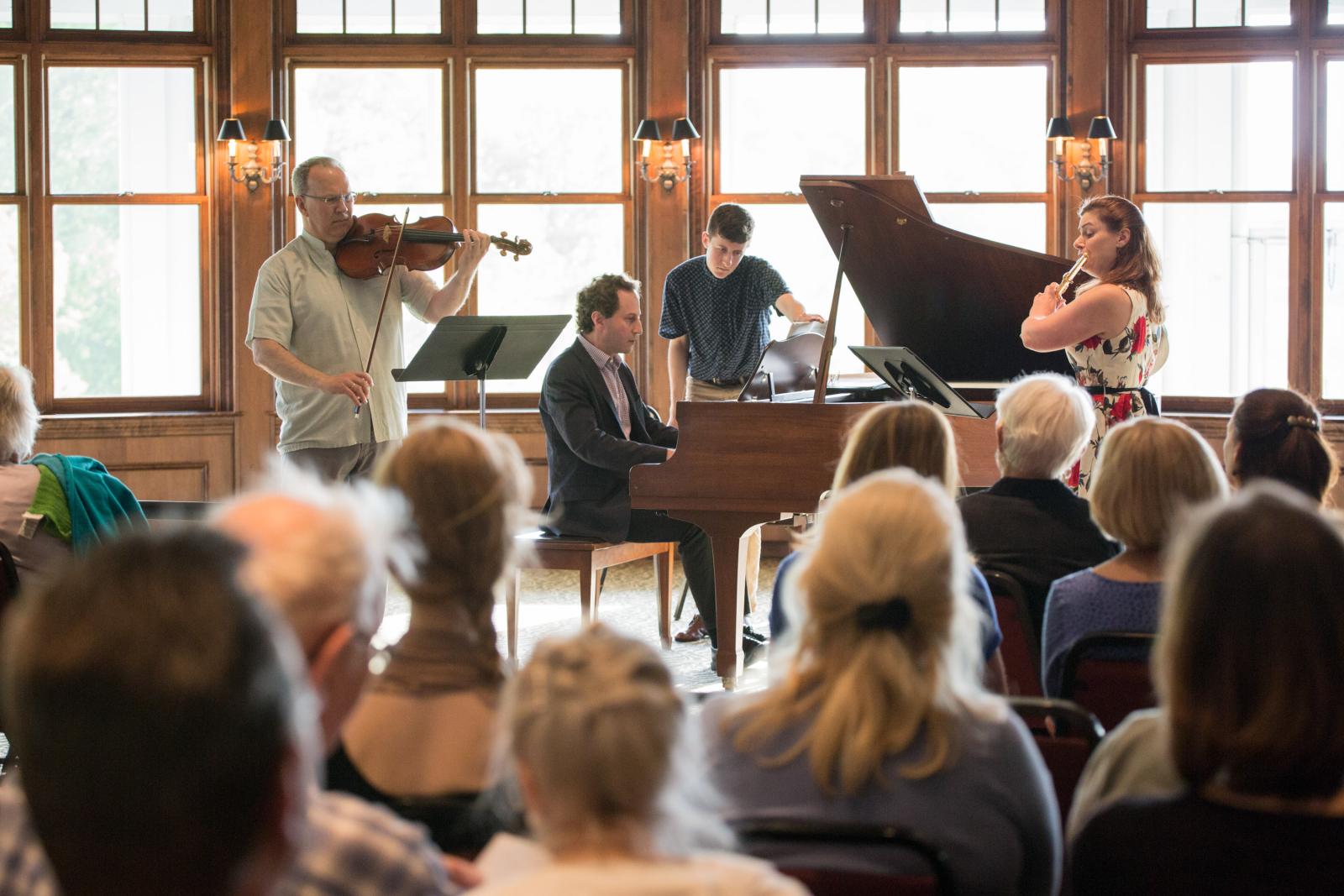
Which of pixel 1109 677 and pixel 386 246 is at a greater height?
pixel 386 246

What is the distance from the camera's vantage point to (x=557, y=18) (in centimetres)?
734

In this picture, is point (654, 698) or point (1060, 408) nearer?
point (654, 698)

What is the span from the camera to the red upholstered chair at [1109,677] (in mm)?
1977

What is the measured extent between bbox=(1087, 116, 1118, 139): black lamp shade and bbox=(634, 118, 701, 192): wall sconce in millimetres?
1948

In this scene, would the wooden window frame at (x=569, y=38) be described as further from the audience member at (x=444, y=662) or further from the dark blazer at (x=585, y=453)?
the audience member at (x=444, y=662)

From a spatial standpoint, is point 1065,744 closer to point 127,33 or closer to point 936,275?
point 936,275

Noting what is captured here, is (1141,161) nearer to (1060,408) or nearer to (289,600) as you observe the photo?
(1060,408)

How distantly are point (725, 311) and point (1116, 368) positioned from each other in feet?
6.36

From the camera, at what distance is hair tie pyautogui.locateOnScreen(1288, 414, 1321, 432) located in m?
2.53

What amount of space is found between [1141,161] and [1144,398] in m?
3.66

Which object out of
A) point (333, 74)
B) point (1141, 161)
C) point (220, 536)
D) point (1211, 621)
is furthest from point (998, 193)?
point (220, 536)

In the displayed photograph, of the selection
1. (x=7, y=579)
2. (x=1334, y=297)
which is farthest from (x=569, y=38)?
(x=7, y=579)

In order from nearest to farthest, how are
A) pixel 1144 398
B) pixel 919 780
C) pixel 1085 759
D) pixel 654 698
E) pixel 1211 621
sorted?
1. pixel 654 698
2. pixel 1211 621
3. pixel 919 780
4. pixel 1085 759
5. pixel 1144 398

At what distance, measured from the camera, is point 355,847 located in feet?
3.34
